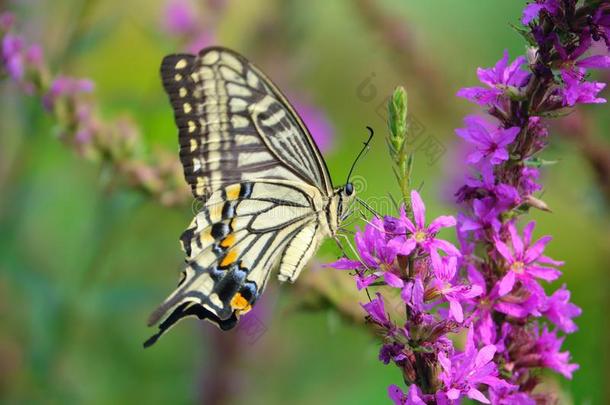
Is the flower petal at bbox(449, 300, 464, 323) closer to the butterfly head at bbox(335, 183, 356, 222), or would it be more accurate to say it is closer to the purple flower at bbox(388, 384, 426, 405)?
the purple flower at bbox(388, 384, 426, 405)

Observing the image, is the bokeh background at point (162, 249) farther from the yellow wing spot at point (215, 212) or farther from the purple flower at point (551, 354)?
the purple flower at point (551, 354)

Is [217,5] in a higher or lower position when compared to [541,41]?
higher

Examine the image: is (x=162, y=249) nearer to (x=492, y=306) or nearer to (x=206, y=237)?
(x=206, y=237)

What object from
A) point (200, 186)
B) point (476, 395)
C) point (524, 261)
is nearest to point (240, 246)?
point (200, 186)

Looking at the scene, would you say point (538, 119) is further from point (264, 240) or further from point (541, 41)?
point (264, 240)

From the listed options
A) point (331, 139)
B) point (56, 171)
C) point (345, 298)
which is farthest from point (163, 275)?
point (345, 298)
